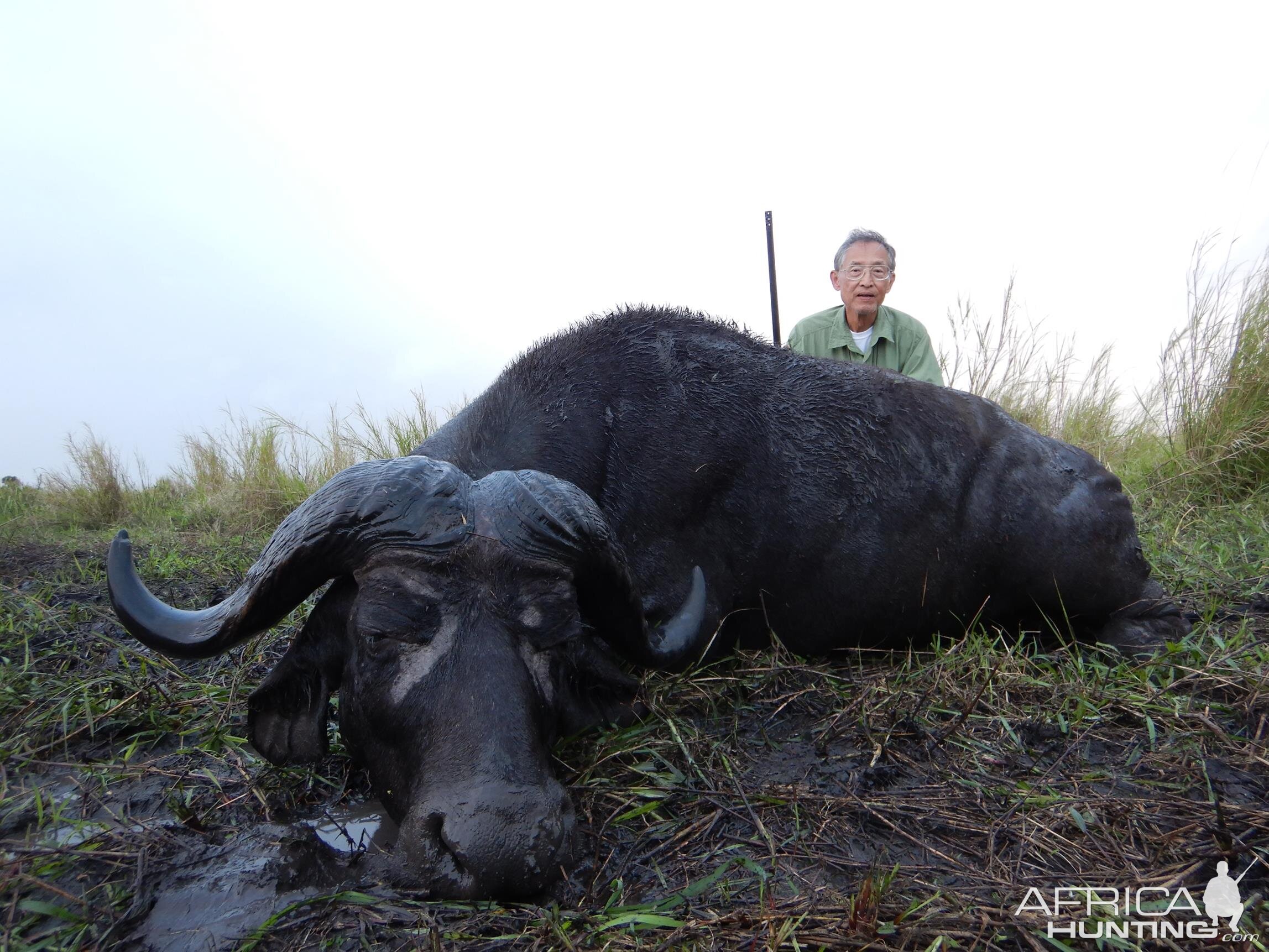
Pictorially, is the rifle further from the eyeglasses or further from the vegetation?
the vegetation

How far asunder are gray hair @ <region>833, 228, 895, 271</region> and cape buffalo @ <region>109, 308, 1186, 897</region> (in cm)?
286

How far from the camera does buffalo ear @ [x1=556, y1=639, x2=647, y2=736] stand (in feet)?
7.59

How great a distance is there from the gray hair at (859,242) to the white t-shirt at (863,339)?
548 mm

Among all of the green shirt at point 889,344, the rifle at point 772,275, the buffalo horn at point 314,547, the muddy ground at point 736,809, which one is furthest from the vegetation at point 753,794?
the rifle at point 772,275

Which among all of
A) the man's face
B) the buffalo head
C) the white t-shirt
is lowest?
the buffalo head

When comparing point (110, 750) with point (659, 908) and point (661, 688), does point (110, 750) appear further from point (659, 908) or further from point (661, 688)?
point (659, 908)

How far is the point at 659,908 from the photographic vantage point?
162cm

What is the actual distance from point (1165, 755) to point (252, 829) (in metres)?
2.65

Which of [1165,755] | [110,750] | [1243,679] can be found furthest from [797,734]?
[110,750]

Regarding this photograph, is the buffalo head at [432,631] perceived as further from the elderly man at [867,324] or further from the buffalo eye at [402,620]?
the elderly man at [867,324]

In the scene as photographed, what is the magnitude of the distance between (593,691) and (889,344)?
4991 millimetres

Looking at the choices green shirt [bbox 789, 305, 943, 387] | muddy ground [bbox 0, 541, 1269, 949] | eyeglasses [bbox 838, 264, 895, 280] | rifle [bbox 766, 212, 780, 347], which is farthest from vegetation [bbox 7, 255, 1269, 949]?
rifle [bbox 766, 212, 780, 347]

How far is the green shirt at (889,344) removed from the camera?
6.46m

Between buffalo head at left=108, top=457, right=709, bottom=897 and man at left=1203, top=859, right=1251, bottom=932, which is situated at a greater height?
buffalo head at left=108, top=457, right=709, bottom=897
